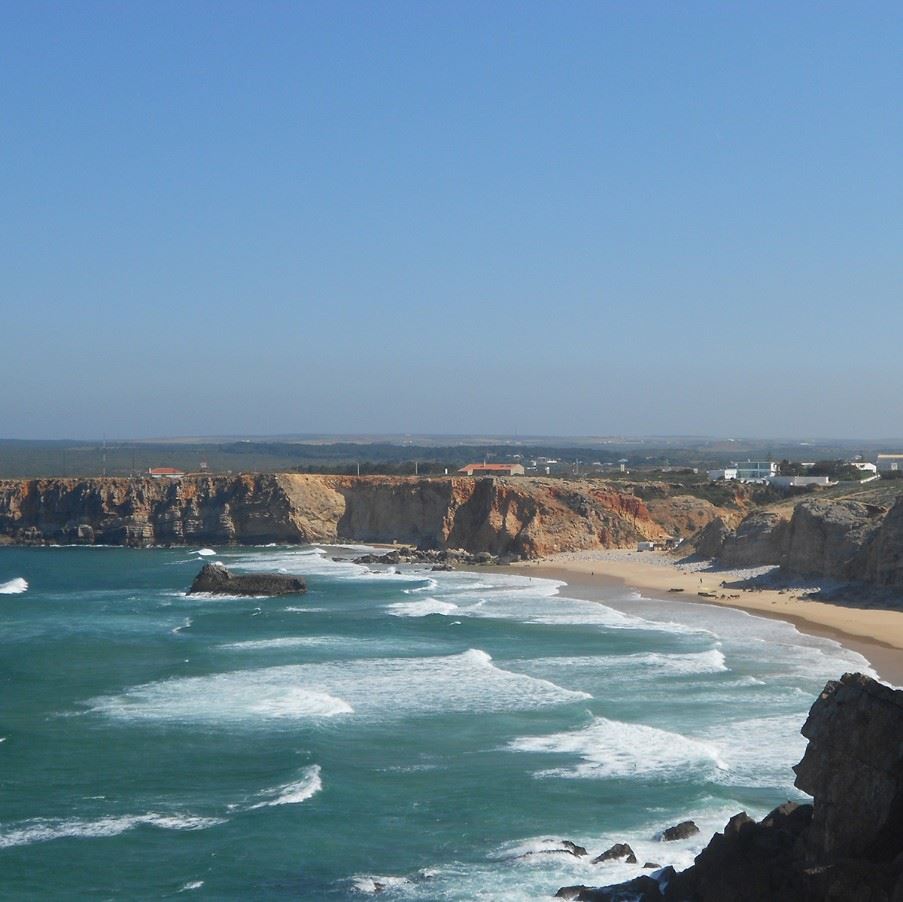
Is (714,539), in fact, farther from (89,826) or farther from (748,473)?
(89,826)

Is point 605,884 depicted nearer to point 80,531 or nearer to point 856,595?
point 856,595

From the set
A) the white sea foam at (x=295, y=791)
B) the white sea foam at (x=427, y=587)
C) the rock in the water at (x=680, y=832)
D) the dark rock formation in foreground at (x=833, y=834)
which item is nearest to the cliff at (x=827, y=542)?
the white sea foam at (x=427, y=587)

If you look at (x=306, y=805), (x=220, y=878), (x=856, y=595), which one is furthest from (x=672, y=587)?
(x=220, y=878)

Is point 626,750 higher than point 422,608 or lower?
higher

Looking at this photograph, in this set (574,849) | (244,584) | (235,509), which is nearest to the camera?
(574,849)

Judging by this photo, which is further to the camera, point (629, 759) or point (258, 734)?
point (258, 734)

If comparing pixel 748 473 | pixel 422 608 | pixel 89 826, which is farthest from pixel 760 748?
pixel 748 473
